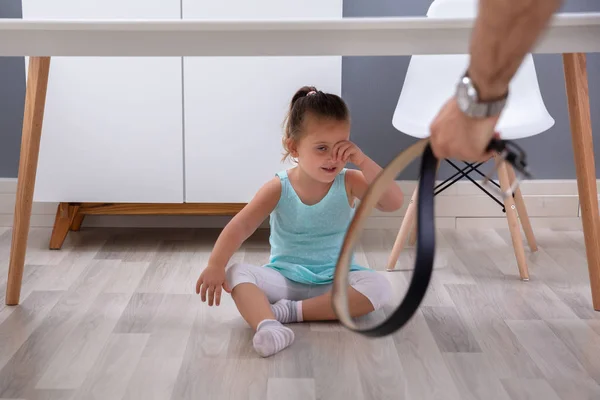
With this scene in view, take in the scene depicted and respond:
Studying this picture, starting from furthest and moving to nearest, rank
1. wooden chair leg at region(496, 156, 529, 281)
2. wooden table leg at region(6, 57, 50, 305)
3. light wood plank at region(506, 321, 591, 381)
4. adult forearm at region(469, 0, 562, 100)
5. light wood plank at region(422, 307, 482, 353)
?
wooden chair leg at region(496, 156, 529, 281), wooden table leg at region(6, 57, 50, 305), light wood plank at region(422, 307, 482, 353), light wood plank at region(506, 321, 591, 381), adult forearm at region(469, 0, 562, 100)

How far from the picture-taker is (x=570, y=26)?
5.34ft

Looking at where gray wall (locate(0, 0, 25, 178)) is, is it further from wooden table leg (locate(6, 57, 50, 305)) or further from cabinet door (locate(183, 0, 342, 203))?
wooden table leg (locate(6, 57, 50, 305))

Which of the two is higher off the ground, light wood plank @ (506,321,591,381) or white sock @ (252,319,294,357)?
white sock @ (252,319,294,357)

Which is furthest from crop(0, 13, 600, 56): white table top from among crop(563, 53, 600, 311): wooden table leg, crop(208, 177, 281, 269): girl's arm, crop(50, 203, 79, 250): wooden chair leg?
crop(50, 203, 79, 250): wooden chair leg

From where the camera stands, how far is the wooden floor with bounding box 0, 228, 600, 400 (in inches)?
61.1

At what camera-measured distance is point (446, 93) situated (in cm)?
252

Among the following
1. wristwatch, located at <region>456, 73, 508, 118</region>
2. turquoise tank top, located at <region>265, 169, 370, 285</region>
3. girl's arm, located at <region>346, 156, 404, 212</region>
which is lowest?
turquoise tank top, located at <region>265, 169, 370, 285</region>

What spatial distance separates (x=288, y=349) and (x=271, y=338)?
0.18 feet

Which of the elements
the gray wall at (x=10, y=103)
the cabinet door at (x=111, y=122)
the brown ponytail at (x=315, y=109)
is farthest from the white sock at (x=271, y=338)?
the gray wall at (x=10, y=103)

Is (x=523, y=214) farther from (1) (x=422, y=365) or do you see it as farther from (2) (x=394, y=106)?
(1) (x=422, y=365)

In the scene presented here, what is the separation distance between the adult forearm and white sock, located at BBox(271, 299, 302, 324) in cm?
120

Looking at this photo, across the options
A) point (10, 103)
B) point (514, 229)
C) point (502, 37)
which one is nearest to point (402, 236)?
point (514, 229)

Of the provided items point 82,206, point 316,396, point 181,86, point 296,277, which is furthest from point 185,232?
point 316,396

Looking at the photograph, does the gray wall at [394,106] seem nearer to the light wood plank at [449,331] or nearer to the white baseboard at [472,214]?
the white baseboard at [472,214]
